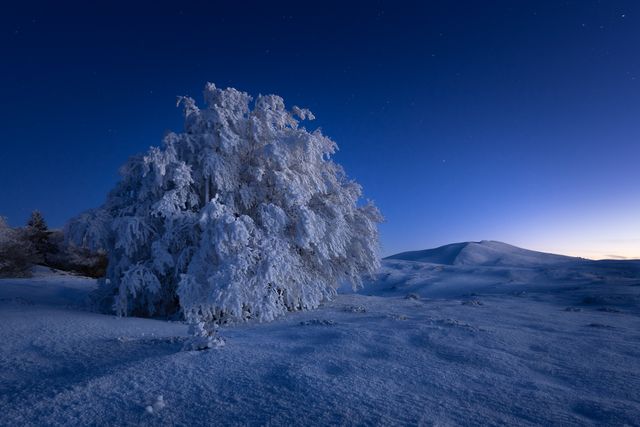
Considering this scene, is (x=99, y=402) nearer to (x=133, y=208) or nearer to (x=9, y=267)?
(x=133, y=208)

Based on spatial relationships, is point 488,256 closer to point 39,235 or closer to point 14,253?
point 14,253

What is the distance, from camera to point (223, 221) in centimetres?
628

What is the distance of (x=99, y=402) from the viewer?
2.55 metres

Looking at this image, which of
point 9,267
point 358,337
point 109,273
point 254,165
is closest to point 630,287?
point 358,337

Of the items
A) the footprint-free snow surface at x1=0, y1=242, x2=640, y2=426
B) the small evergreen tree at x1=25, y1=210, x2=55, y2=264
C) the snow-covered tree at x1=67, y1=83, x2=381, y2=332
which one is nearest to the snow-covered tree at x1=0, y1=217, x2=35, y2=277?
the small evergreen tree at x1=25, y1=210, x2=55, y2=264

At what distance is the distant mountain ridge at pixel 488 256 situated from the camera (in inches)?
885

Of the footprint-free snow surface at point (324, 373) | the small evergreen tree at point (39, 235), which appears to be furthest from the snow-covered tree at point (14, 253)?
the footprint-free snow surface at point (324, 373)

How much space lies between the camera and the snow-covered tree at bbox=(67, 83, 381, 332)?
20.4ft

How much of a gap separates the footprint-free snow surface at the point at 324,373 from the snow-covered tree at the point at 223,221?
2.86 ft

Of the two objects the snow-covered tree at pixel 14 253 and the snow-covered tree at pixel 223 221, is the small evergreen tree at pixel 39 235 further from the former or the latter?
the snow-covered tree at pixel 223 221

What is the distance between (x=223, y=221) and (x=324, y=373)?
392 centimetres

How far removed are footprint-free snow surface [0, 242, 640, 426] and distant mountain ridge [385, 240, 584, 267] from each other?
58.9ft

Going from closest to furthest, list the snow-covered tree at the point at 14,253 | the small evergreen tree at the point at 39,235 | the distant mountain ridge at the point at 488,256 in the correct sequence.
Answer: the snow-covered tree at the point at 14,253, the small evergreen tree at the point at 39,235, the distant mountain ridge at the point at 488,256

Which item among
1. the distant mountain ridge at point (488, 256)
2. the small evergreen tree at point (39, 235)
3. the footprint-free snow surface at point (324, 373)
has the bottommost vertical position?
the footprint-free snow surface at point (324, 373)
